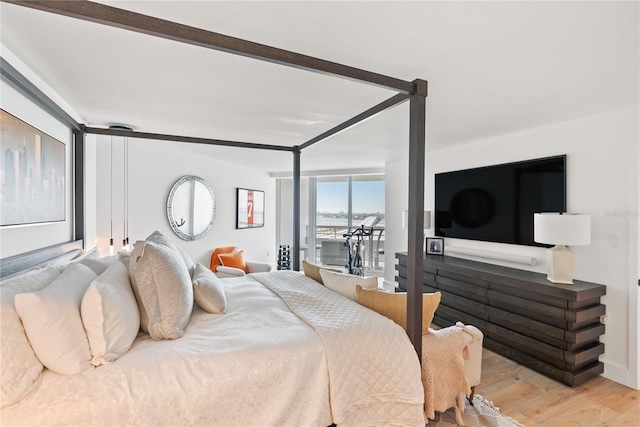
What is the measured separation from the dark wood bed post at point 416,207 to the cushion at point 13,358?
1836 mm

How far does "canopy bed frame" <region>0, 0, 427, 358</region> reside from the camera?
4.37 ft

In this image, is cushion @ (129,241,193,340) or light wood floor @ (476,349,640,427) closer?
cushion @ (129,241,193,340)

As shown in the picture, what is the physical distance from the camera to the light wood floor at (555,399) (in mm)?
2148

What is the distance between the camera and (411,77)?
2.11 metres

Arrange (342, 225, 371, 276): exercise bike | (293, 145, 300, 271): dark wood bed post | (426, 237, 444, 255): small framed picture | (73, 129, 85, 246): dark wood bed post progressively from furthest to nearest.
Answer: (342, 225, 371, 276): exercise bike, (426, 237, 444, 255): small framed picture, (293, 145, 300, 271): dark wood bed post, (73, 129, 85, 246): dark wood bed post

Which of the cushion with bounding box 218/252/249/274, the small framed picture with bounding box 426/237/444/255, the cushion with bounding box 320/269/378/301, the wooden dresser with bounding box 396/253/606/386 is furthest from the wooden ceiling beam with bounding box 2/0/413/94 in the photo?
the cushion with bounding box 218/252/249/274

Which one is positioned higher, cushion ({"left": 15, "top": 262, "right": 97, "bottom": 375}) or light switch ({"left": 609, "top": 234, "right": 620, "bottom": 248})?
light switch ({"left": 609, "top": 234, "right": 620, "bottom": 248})

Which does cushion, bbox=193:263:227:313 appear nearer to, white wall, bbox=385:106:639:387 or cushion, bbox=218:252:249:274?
cushion, bbox=218:252:249:274

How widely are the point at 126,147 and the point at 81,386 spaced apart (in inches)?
142

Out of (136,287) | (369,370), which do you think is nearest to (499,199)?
(369,370)

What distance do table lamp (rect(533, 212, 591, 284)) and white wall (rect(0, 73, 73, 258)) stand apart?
149 inches

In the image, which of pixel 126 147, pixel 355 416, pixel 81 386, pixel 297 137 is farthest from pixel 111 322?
pixel 126 147

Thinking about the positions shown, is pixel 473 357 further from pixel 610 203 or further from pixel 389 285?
pixel 389 285

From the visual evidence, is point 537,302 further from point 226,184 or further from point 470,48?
point 226,184
